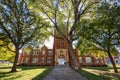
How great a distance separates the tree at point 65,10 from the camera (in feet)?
→ 80.2

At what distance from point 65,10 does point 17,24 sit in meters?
9.17

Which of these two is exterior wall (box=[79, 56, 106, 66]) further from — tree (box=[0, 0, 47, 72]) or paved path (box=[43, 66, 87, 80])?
paved path (box=[43, 66, 87, 80])

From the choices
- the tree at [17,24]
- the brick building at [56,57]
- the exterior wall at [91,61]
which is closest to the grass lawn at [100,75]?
the tree at [17,24]

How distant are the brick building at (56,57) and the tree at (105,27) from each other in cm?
2771

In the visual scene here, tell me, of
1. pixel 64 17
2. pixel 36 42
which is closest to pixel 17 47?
pixel 36 42

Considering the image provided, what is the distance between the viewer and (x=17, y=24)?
2356cm

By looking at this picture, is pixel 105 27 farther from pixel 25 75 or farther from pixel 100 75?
pixel 25 75

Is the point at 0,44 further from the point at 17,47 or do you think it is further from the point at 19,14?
the point at 19,14

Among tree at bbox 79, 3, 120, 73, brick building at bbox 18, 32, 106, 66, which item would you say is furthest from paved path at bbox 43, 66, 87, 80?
brick building at bbox 18, 32, 106, 66

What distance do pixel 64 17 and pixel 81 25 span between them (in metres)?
7.62

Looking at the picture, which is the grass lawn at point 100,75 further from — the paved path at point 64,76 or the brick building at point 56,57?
the brick building at point 56,57

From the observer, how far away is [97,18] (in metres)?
19.8

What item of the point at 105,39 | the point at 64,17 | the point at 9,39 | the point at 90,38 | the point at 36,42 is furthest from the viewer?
the point at 64,17

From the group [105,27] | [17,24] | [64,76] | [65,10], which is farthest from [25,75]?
[65,10]
